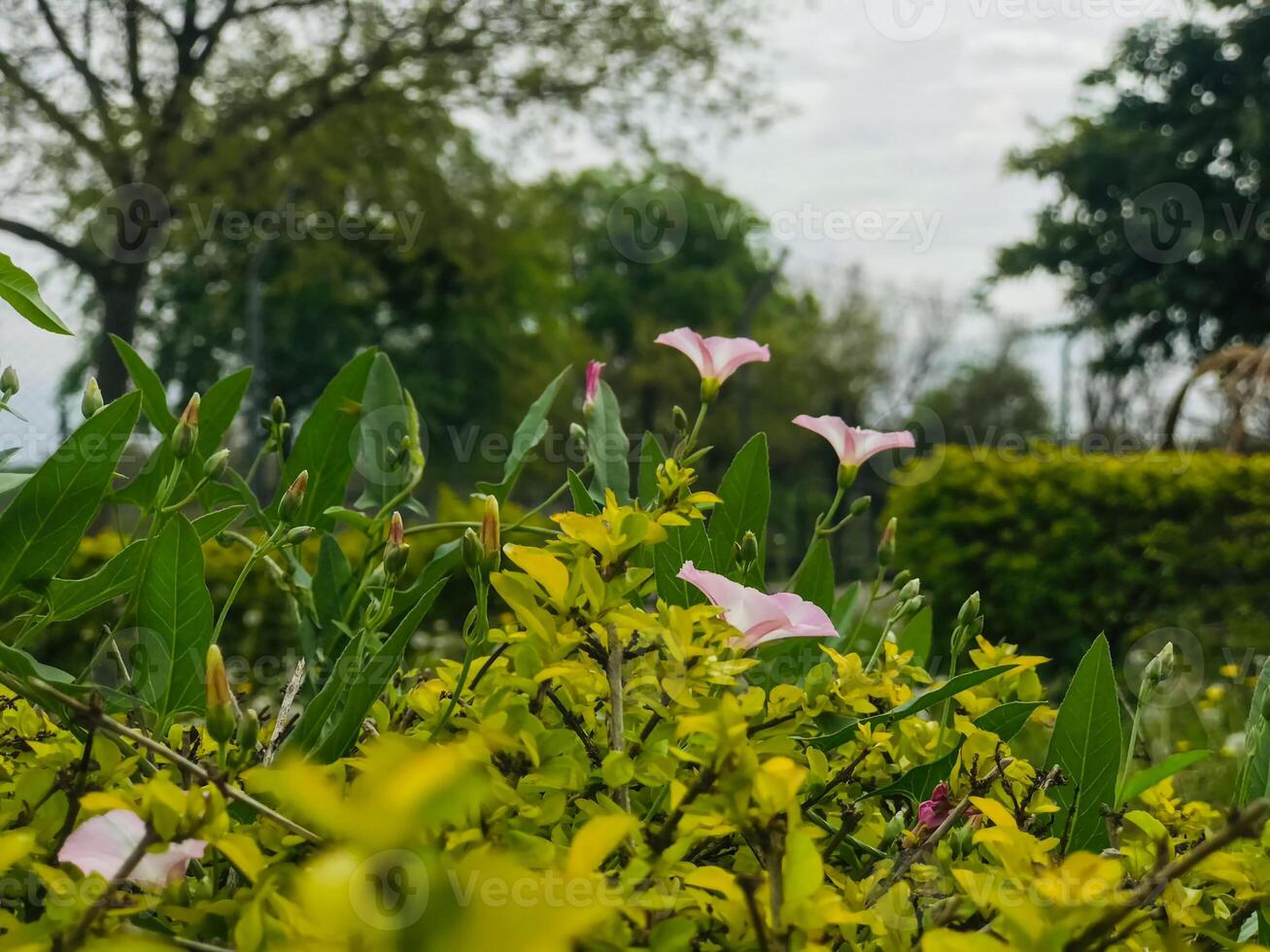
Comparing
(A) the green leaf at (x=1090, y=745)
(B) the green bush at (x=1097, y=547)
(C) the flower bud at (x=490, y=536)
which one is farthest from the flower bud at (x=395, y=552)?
(B) the green bush at (x=1097, y=547)

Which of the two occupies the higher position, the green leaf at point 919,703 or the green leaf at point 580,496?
the green leaf at point 580,496

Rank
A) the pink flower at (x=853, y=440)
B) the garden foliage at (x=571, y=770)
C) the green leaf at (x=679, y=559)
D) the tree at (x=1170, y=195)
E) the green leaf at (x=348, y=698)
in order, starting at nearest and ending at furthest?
the garden foliage at (x=571, y=770) < the green leaf at (x=348, y=698) < the green leaf at (x=679, y=559) < the pink flower at (x=853, y=440) < the tree at (x=1170, y=195)

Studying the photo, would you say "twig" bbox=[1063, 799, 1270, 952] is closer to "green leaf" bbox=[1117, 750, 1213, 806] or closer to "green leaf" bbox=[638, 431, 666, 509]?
"green leaf" bbox=[1117, 750, 1213, 806]

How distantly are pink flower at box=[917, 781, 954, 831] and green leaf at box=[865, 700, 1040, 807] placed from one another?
2 cm

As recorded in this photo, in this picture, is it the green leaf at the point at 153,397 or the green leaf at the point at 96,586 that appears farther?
the green leaf at the point at 153,397

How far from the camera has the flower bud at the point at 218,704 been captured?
0.75m

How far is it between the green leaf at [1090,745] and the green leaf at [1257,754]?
0.11 metres

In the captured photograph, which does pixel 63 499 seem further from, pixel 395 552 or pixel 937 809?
pixel 937 809

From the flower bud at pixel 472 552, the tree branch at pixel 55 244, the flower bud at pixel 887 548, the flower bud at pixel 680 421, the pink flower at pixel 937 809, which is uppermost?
the tree branch at pixel 55 244

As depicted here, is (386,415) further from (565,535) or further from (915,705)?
(915,705)

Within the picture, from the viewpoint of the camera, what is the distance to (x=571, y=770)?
84 centimetres

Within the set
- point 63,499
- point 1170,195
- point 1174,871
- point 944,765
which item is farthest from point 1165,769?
point 1170,195

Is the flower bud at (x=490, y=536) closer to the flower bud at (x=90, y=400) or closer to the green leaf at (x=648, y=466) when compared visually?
the green leaf at (x=648, y=466)

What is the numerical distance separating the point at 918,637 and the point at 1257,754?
540 mm
